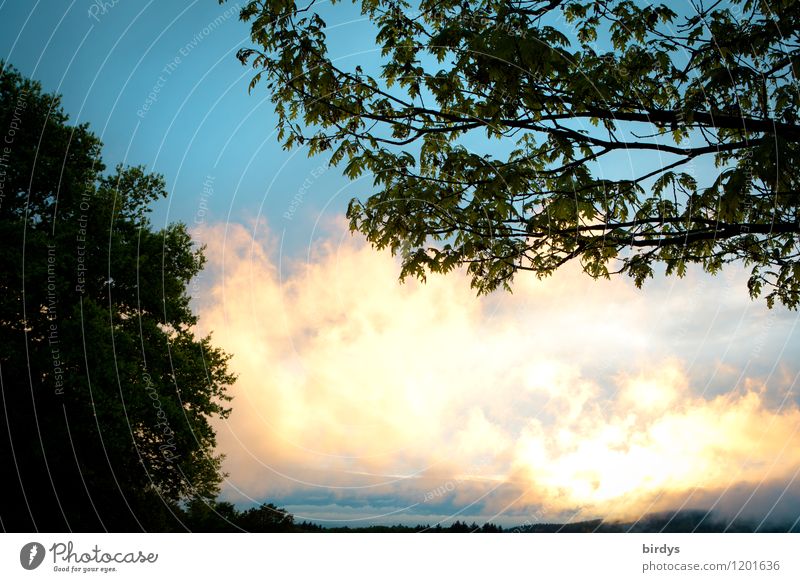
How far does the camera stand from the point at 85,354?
1895cm

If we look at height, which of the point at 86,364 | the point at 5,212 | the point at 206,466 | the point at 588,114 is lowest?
the point at 206,466

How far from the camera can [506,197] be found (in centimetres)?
846

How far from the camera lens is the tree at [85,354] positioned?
18672 mm

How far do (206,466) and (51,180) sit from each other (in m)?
11.2

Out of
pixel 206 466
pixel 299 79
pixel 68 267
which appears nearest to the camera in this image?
pixel 299 79

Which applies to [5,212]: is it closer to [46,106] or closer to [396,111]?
[46,106]

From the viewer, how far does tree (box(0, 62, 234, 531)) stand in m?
18.7

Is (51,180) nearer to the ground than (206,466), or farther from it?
farther from it

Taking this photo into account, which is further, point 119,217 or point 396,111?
point 119,217

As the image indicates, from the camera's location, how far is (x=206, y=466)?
2225 centimetres

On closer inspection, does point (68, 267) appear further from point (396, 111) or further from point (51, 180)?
point (396, 111)
